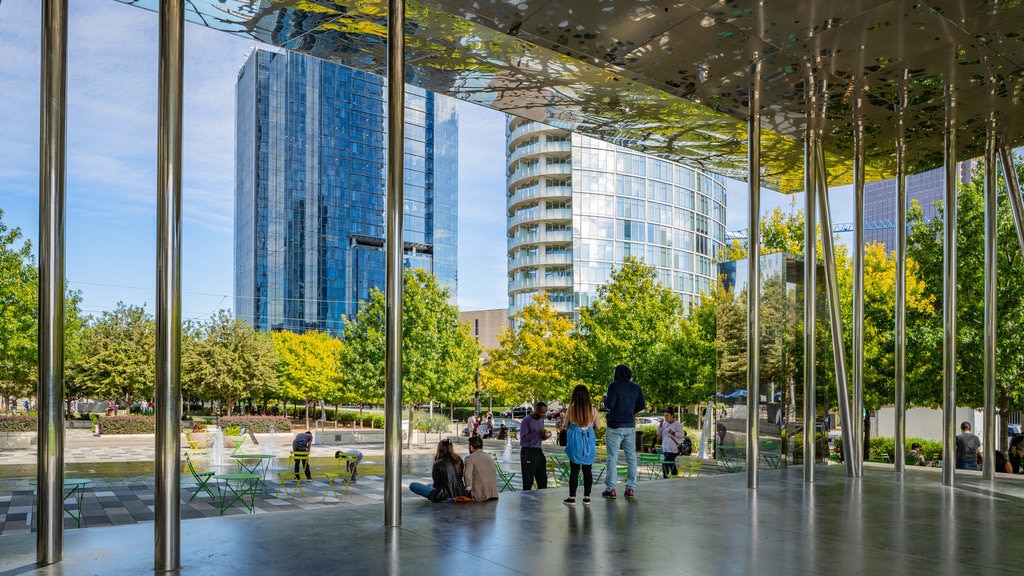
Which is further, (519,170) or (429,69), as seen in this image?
(519,170)

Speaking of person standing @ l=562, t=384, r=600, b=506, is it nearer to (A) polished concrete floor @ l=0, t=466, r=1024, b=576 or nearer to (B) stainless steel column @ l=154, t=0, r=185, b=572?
(A) polished concrete floor @ l=0, t=466, r=1024, b=576

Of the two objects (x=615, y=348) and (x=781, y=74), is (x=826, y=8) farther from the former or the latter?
(x=615, y=348)

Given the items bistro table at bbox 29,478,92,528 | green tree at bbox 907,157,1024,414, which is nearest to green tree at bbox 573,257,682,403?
green tree at bbox 907,157,1024,414

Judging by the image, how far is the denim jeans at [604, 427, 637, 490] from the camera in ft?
32.3

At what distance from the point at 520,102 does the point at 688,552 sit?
8429 mm

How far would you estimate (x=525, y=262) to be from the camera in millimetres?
96312

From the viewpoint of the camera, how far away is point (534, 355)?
48562 millimetres

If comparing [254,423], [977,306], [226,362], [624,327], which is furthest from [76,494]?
[226,362]

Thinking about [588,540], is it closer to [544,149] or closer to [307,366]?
[307,366]

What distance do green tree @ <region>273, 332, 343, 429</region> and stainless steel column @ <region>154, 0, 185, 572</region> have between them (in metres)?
50.8

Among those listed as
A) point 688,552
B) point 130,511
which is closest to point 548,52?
point 688,552

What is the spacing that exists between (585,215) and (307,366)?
4363cm

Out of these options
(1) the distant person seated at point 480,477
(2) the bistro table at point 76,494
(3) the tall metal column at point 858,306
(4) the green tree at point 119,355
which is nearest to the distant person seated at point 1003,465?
(3) the tall metal column at point 858,306

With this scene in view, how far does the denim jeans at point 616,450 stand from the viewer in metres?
9.85
